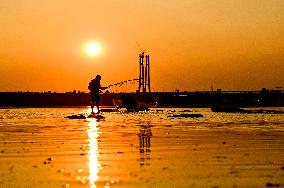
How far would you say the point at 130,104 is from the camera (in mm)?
66312

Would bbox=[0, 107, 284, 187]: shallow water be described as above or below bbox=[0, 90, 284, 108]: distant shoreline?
below

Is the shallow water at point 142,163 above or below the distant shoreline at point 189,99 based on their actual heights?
below

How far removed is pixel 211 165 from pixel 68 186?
3.95m

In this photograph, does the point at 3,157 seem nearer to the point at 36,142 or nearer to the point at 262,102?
the point at 36,142

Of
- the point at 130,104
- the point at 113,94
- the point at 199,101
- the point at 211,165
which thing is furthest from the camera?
the point at 113,94

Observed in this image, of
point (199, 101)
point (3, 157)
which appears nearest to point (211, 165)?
point (3, 157)

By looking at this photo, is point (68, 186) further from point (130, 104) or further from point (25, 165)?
point (130, 104)

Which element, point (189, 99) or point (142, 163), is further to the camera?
point (189, 99)

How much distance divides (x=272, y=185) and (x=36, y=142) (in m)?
10.9

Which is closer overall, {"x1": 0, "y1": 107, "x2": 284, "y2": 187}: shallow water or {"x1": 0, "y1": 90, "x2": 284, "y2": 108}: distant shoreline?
{"x1": 0, "y1": 107, "x2": 284, "y2": 187}: shallow water

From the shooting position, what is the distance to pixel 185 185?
10.1m

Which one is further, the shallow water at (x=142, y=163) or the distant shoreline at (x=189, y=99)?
the distant shoreline at (x=189, y=99)

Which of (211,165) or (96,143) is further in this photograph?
(96,143)

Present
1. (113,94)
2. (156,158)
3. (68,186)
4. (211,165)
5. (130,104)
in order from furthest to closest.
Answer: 1. (113,94)
2. (130,104)
3. (156,158)
4. (211,165)
5. (68,186)
